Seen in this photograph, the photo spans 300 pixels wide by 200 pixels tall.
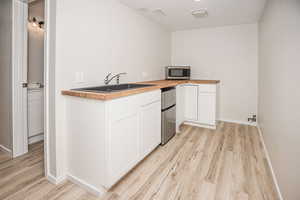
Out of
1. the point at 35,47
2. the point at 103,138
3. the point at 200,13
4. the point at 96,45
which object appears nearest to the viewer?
the point at 103,138

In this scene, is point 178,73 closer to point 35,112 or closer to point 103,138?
point 103,138

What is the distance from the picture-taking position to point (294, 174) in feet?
3.78

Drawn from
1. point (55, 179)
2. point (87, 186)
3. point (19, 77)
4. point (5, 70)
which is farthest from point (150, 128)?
point (5, 70)

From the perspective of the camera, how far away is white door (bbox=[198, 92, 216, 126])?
10.5ft

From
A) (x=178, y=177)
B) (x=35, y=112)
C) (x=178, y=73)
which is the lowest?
(x=178, y=177)

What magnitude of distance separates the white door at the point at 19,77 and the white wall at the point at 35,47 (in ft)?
1.98

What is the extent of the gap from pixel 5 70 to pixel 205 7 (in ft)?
10.1

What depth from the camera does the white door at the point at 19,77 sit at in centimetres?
205

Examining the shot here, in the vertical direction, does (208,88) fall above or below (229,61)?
below

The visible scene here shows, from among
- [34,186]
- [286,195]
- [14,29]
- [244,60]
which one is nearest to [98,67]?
[14,29]

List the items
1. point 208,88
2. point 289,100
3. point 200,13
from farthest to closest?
point 208,88 → point 200,13 → point 289,100

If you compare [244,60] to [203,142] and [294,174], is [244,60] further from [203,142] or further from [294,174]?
[294,174]

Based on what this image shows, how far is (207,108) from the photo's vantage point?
3.28m

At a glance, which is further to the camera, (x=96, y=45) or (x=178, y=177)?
(x=96, y=45)
